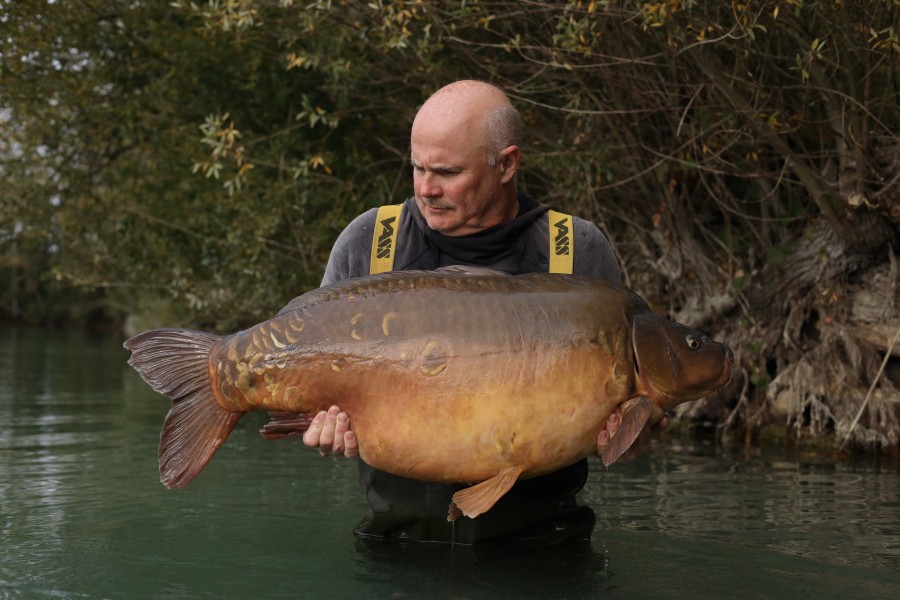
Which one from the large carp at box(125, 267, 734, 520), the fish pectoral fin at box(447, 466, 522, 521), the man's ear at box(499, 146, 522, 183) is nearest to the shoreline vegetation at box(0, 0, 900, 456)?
the man's ear at box(499, 146, 522, 183)

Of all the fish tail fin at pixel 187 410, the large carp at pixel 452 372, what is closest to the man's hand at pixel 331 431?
the large carp at pixel 452 372

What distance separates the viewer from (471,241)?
13.9ft

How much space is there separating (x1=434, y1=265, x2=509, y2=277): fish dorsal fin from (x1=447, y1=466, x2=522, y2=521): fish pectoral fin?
2.08 ft

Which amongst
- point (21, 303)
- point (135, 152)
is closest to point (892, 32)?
point (135, 152)

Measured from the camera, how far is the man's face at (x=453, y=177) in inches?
159

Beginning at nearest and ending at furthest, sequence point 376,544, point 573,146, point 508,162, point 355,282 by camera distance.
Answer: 1. point 355,282
2. point 508,162
3. point 376,544
4. point 573,146

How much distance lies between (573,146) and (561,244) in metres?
5.12

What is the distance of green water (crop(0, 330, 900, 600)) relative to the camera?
425 centimetres

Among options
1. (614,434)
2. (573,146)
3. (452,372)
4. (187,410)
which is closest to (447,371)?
(452,372)

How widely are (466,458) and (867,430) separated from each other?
5439 mm

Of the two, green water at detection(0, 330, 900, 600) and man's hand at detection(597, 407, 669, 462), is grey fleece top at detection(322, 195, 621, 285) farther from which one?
green water at detection(0, 330, 900, 600)

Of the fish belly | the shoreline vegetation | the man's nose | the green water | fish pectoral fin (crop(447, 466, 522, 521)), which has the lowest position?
the green water

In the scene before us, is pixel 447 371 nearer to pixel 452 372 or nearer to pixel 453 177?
pixel 452 372

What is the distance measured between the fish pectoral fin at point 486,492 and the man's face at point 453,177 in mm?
976
